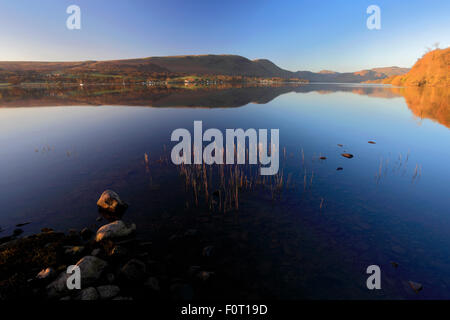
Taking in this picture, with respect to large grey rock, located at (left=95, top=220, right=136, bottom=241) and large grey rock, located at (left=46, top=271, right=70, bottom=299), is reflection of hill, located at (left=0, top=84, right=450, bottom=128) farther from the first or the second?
large grey rock, located at (left=46, top=271, right=70, bottom=299)

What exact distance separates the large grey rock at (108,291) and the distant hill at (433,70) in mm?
193692

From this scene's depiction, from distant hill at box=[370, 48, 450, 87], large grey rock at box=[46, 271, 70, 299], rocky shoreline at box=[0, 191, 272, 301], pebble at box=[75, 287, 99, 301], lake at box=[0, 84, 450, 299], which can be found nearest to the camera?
pebble at box=[75, 287, 99, 301]

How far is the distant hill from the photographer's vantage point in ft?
426

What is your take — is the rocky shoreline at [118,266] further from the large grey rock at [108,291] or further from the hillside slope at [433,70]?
the hillside slope at [433,70]

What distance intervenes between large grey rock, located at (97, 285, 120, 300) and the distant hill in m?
194

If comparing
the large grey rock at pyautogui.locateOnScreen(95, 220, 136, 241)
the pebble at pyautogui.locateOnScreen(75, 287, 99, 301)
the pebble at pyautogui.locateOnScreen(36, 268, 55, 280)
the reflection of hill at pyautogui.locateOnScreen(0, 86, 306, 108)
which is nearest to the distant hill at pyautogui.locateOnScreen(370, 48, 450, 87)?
the reflection of hill at pyautogui.locateOnScreen(0, 86, 306, 108)

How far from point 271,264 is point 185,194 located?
24.8 ft

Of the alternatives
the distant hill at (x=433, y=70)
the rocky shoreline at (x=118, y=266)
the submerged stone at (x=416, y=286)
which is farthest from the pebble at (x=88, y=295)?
the distant hill at (x=433, y=70)

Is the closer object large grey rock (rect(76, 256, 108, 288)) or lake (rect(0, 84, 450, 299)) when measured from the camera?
large grey rock (rect(76, 256, 108, 288))

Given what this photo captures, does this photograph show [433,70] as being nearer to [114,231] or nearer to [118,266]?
[114,231]

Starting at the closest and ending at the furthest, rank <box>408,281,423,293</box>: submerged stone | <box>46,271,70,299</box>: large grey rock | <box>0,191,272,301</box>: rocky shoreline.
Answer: <box>46,271,70,299</box>: large grey rock → <box>0,191,272,301</box>: rocky shoreline → <box>408,281,423,293</box>: submerged stone

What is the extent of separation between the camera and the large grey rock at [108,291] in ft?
21.3
